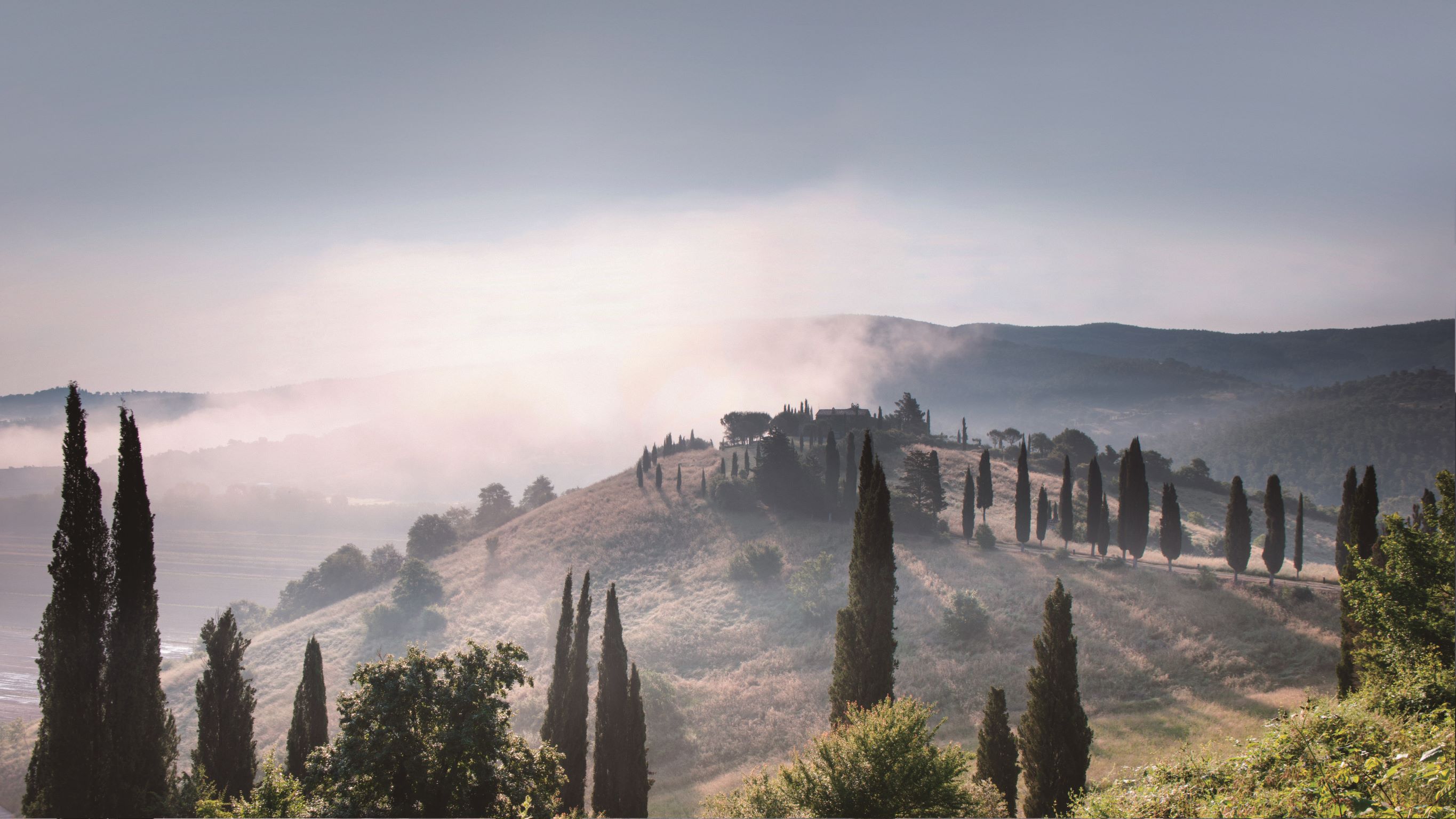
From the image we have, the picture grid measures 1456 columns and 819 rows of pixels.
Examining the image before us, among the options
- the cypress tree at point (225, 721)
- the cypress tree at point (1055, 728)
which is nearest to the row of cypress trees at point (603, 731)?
the cypress tree at point (225, 721)

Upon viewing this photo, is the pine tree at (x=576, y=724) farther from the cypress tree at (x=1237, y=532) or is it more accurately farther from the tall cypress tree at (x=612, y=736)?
the cypress tree at (x=1237, y=532)

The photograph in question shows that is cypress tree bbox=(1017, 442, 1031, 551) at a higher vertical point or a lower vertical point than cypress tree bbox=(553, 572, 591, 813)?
higher

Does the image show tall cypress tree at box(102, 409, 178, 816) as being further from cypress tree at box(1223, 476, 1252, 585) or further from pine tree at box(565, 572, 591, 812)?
cypress tree at box(1223, 476, 1252, 585)

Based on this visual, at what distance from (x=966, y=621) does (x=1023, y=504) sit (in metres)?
21.2

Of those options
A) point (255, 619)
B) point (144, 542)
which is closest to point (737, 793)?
point (144, 542)

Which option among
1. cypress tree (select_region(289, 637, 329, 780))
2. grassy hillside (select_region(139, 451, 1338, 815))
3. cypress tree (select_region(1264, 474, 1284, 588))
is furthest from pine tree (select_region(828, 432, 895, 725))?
cypress tree (select_region(1264, 474, 1284, 588))

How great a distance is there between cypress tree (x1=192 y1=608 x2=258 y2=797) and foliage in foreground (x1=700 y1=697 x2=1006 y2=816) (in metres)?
19.1

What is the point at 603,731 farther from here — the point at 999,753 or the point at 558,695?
the point at 999,753

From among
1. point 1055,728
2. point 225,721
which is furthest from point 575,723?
point 1055,728

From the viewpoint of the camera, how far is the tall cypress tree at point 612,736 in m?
28.1

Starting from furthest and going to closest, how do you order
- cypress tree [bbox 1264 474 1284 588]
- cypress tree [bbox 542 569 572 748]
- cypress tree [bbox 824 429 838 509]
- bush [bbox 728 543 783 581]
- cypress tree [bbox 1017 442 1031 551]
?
cypress tree [bbox 824 429 838 509], bush [bbox 728 543 783 581], cypress tree [bbox 1017 442 1031 551], cypress tree [bbox 1264 474 1284 588], cypress tree [bbox 542 569 572 748]

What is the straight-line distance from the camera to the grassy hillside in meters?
38.2

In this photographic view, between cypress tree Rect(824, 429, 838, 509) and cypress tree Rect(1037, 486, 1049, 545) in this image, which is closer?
cypress tree Rect(1037, 486, 1049, 545)

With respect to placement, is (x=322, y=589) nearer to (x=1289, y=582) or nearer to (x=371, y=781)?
(x=371, y=781)
